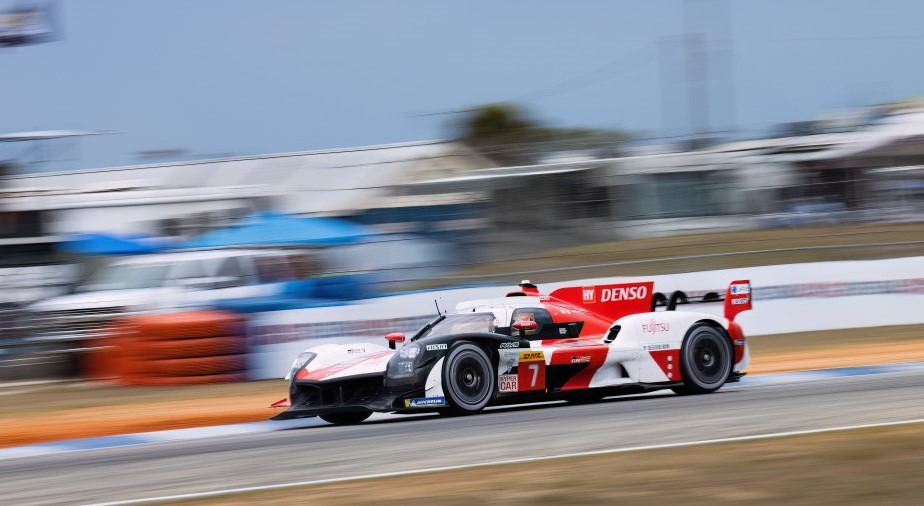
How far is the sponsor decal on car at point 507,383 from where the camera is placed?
942 cm

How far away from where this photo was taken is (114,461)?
7988 mm

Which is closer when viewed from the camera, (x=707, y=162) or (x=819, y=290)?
(x=819, y=290)

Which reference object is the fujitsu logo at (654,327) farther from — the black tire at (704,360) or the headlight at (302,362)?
the headlight at (302,362)

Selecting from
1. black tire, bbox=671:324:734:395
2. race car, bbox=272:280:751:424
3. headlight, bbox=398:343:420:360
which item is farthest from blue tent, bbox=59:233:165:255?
black tire, bbox=671:324:734:395

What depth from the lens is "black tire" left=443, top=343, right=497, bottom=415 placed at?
919 cm

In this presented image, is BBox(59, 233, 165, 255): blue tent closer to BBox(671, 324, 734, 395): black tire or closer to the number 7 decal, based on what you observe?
the number 7 decal

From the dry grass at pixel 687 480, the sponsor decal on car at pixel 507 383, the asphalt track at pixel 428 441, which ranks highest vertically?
the sponsor decal on car at pixel 507 383

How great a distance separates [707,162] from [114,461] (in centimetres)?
2077

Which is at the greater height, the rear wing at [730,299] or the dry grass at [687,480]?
the rear wing at [730,299]

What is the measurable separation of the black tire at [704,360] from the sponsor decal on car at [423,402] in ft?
7.98

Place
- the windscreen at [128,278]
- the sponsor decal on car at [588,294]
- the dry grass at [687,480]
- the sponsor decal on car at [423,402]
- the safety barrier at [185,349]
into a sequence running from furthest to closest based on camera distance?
the windscreen at [128,278], the safety barrier at [185,349], the sponsor decal on car at [588,294], the sponsor decal on car at [423,402], the dry grass at [687,480]

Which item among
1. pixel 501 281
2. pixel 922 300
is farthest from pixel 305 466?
pixel 922 300

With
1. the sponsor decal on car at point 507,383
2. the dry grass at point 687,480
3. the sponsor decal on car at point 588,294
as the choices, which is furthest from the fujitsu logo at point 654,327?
the dry grass at point 687,480

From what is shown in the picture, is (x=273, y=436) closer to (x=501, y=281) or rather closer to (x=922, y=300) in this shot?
(x=501, y=281)
